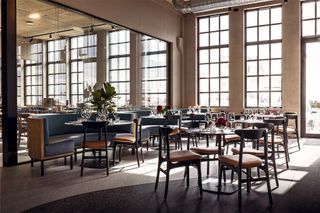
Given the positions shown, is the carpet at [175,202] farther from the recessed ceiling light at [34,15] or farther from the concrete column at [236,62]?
the concrete column at [236,62]

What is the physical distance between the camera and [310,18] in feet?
Result: 33.4

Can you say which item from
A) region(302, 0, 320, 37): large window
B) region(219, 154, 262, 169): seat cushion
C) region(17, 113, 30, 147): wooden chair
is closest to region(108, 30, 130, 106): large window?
region(17, 113, 30, 147): wooden chair

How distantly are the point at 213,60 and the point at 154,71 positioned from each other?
8.22ft

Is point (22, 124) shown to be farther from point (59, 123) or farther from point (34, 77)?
point (34, 77)

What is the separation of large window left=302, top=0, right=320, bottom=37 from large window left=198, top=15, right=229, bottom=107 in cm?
259

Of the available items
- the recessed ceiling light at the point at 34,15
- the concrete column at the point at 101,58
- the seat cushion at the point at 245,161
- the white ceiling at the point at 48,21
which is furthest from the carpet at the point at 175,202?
the concrete column at the point at 101,58

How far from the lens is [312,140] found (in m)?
9.63

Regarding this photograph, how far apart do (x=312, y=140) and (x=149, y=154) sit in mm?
5522

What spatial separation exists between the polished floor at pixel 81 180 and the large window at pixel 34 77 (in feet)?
4.58

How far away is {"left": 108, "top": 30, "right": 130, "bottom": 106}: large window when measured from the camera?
28.5ft

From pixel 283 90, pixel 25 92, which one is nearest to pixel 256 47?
pixel 283 90

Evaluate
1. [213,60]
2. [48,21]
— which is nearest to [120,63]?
[48,21]

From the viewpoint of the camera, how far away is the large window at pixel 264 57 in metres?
10.7

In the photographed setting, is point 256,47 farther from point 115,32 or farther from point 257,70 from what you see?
point 115,32
